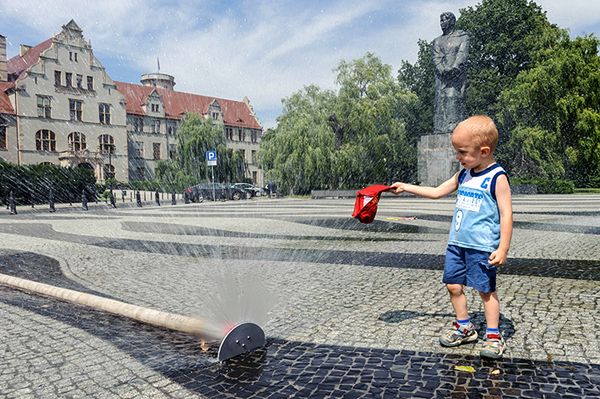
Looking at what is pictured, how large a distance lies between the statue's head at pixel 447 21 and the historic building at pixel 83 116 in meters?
20.0

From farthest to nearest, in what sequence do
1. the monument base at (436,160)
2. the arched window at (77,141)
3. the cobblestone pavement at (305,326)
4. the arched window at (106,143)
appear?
the arched window at (106,143)
the arched window at (77,141)
the monument base at (436,160)
the cobblestone pavement at (305,326)

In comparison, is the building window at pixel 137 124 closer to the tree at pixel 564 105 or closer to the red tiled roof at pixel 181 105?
the red tiled roof at pixel 181 105

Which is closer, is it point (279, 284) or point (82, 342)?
point (82, 342)

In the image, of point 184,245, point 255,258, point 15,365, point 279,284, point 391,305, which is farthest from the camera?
point 184,245

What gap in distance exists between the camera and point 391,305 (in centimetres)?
446

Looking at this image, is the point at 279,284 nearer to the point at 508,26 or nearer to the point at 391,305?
the point at 391,305

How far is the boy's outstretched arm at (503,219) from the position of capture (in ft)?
9.79

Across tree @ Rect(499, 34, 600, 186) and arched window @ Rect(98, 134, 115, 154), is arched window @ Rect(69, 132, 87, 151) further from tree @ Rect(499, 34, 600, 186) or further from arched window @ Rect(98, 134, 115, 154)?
tree @ Rect(499, 34, 600, 186)

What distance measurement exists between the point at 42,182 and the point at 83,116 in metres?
21.5

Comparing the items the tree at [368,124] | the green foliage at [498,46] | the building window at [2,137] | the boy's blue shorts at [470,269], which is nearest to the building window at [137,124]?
the building window at [2,137]

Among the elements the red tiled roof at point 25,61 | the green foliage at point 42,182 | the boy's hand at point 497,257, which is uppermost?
the red tiled roof at point 25,61

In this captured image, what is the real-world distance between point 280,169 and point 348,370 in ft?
109

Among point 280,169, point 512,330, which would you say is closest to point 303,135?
point 280,169

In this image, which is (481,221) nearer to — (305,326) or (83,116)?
A: (305,326)
